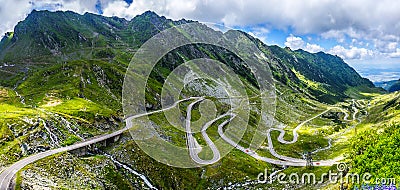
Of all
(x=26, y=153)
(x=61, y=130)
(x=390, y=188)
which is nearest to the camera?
(x=390, y=188)

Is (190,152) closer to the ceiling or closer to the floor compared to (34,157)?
closer to the ceiling

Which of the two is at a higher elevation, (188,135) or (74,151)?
(188,135)

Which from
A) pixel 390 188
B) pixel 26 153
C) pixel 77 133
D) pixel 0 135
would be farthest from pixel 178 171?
pixel 390 188

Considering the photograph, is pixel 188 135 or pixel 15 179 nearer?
pixel 15 179

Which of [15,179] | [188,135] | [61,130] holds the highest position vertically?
[188,135]

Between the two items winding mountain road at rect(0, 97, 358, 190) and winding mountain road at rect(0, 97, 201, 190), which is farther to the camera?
winding mountain road at rect(0, 97, 358, 190)

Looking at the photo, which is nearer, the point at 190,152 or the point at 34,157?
the point at 34,157

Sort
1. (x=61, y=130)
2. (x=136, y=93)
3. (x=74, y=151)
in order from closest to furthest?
1. (x=74, y=151)
2. (x=61, y=130)
3. (x=136, y=93)

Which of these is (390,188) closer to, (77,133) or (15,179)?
(15,179)

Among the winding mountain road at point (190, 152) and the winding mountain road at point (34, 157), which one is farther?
the winding mountain road at point (190, 152)

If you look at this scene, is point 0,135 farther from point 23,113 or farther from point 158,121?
point 158,121
